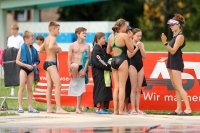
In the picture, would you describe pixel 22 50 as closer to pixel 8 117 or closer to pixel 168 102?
pixel 8 117

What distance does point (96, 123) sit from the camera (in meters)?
13.1

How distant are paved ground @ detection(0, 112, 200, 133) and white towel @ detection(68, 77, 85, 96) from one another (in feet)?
2.05

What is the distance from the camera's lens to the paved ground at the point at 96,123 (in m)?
12.1

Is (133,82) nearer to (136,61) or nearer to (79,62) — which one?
(136,61)

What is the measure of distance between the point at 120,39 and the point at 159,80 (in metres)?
1.62

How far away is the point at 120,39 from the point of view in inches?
574

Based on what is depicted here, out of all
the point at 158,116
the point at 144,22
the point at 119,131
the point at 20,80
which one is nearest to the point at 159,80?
the point at 158,116

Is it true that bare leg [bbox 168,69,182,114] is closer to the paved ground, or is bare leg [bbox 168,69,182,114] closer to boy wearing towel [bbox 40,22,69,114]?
the paved ground

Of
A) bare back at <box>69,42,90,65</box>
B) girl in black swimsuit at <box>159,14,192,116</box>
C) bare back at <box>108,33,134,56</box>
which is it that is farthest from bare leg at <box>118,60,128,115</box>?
bare back at <box>69,42,90,65</box>

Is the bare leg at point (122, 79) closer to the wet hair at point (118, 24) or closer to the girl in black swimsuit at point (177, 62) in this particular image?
the wet hair at point (118, 24)

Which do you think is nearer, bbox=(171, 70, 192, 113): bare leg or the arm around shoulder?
the arm around shoulder

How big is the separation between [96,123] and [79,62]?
2551 mm

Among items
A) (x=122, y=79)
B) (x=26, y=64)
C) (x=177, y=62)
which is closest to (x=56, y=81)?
(x=26, y=64)

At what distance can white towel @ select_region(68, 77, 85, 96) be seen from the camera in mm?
15391
